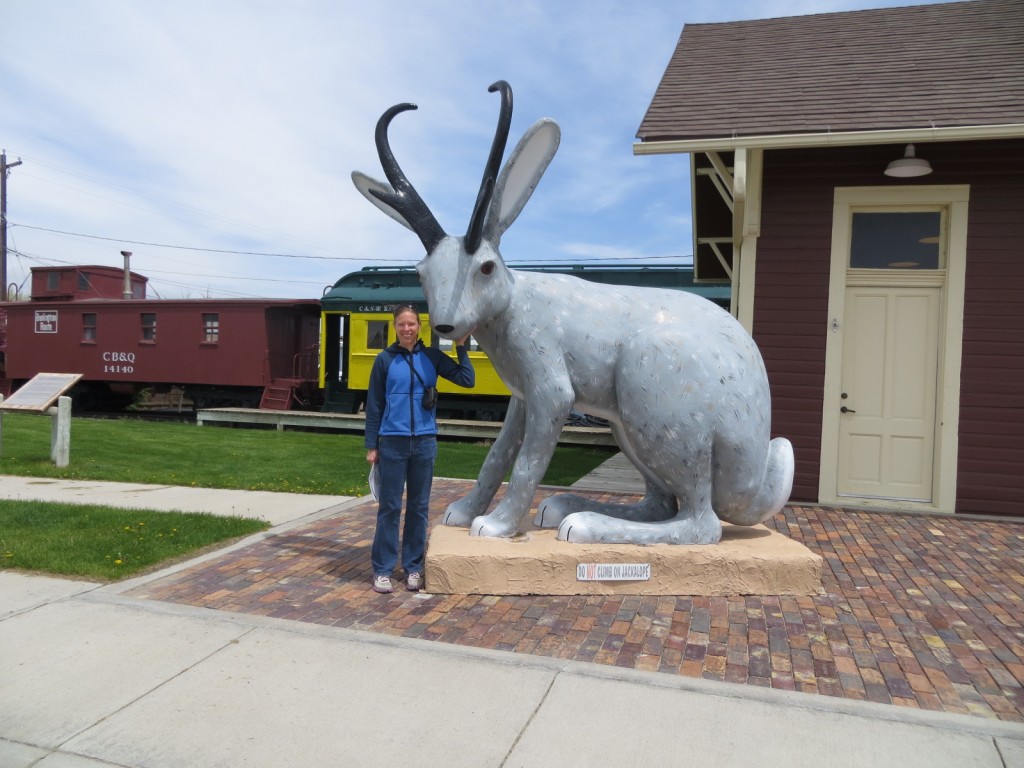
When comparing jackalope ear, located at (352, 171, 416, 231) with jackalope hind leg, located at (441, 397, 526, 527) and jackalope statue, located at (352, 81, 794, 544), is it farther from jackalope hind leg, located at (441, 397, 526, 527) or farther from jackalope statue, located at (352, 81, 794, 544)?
jackalope hind leg, located at (441, 397, 526, 527)

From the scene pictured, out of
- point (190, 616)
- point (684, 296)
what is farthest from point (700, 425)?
point (190, 616)

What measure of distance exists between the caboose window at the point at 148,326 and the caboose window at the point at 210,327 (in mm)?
1543

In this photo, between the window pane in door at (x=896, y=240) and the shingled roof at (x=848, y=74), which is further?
the window pane in door at (x=896, y=240)

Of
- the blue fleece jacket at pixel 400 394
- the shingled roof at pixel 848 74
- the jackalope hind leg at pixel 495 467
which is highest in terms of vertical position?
the shingled roof at pixel 848 74

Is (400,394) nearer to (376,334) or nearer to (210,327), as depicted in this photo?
(376,334)

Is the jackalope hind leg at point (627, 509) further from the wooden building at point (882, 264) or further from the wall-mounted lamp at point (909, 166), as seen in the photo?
the wall-mounted lamp at point (909, 166)

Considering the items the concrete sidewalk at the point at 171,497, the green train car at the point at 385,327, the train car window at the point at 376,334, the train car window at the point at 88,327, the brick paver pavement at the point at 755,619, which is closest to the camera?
the brick paver pavement at the point at 755,619

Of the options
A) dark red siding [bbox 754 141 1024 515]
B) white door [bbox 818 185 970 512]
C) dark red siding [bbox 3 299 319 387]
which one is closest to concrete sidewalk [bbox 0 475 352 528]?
dark red siding [bbox 754 141 1024 515]

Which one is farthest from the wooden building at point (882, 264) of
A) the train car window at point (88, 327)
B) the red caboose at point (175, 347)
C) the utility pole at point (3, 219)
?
the utility pole at point (3, 219)

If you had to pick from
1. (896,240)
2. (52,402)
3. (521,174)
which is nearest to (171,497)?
(52,402)

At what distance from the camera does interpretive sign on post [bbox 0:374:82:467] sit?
7667mm

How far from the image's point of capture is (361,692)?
2.63 m

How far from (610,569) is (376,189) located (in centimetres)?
235

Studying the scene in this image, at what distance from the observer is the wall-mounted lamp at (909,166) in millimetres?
6293
